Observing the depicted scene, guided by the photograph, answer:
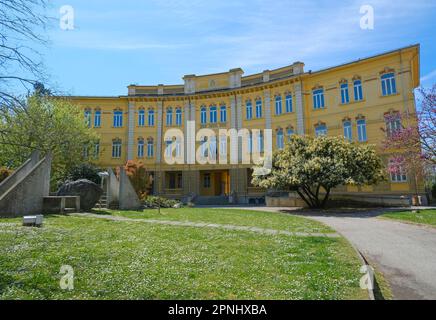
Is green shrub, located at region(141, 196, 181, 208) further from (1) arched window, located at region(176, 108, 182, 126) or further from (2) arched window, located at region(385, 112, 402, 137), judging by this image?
(2) arched window, located at region(385, 112, 402, 137)

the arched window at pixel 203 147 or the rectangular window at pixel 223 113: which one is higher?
the rectangular window at pixel 223 113

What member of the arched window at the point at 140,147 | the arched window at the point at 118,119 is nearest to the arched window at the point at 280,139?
the arched window at the point at 140,147

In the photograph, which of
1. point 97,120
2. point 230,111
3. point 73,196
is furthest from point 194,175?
point 73,196

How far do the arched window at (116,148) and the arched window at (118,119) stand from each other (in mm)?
2022

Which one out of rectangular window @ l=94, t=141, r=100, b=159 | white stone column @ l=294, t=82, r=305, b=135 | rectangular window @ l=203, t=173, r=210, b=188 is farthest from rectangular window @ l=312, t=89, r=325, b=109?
rectangular window @ l=94, t=141, r=100, b=159

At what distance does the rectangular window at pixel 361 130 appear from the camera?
2911 cm

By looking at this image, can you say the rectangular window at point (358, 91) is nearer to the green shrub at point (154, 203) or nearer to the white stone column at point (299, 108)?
the white stone column at point (299, 108)

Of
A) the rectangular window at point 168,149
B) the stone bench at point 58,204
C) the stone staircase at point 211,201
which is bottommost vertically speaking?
the stone staircase at point 211,201

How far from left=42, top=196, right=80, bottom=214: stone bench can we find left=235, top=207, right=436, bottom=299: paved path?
12724mm

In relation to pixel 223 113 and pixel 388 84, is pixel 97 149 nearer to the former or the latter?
pixel 223 113

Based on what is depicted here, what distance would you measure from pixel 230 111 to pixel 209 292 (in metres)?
33.9

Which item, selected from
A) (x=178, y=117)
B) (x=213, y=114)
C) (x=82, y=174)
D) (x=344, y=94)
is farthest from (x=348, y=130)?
(x=82, y=174)

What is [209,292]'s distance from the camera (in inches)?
177
